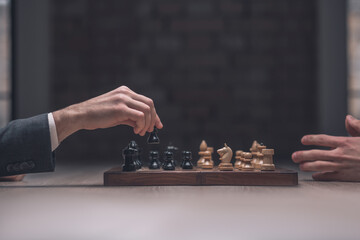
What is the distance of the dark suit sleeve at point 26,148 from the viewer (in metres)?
1.00

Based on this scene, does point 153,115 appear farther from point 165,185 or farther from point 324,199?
point 324,199

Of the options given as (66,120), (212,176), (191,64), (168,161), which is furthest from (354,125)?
(191,64)

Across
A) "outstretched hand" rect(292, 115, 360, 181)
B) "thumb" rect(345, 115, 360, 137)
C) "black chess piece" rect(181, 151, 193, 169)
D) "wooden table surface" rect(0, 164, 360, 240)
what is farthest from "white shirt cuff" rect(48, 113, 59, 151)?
"thumb" rect(345, 115, 360, 137)

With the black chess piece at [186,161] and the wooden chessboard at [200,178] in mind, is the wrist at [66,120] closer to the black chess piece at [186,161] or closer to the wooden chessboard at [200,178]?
the wooden chessboard at [200,178]

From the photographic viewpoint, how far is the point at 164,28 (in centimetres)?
230

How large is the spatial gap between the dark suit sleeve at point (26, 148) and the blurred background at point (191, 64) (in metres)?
1.26

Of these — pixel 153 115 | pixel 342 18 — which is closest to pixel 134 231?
pixel 153 115

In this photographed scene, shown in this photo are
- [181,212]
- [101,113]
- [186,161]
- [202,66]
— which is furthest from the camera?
[202,66]

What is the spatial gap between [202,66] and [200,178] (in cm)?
135

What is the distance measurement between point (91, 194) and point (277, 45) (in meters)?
1.82

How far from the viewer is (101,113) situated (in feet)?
3.64

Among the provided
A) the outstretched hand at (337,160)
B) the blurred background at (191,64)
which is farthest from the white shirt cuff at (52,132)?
the blurred background at (191,64)

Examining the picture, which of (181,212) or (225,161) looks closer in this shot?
(181,212)

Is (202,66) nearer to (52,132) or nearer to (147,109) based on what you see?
(147,109)
